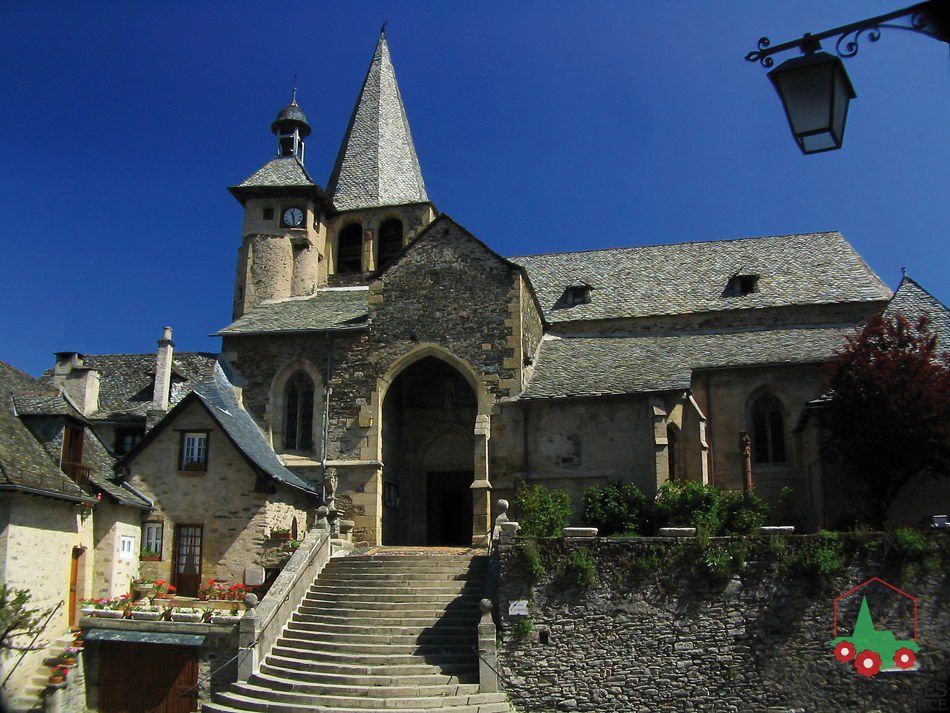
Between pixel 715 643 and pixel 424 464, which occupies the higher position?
pixel 424 464

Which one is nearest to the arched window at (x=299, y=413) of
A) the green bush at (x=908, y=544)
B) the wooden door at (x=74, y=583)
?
the wooden door at (x=74, y=583)

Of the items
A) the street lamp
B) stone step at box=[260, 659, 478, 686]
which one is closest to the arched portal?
stone step at box=[260, 659, 478, 686]

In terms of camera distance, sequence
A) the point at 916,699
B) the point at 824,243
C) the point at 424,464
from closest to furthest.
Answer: the point at 916,699 → the point at 424,464 → the point at 824,243

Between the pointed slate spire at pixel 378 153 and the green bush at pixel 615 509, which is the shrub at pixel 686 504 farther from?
the pointed slate spire at pixel 378 153

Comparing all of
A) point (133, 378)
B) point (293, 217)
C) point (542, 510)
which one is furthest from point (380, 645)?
point (293, 217)

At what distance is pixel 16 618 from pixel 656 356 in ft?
58.0

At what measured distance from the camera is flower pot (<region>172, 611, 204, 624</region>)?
1869 cm

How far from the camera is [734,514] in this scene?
21.2 meters

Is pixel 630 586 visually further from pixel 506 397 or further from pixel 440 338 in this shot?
pixel 440 338

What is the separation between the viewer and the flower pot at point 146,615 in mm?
18953

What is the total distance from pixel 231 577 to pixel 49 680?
4638 millimetres

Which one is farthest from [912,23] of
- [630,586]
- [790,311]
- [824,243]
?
[824,243]

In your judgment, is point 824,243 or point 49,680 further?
point 824,243

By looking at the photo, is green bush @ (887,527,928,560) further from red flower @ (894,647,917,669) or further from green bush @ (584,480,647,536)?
green bush @ (584,480,647,536)
